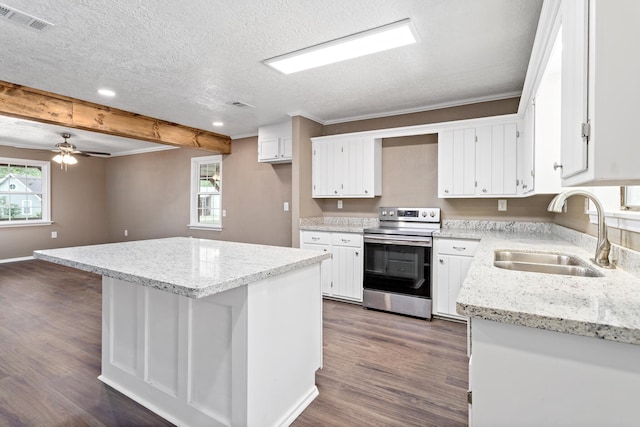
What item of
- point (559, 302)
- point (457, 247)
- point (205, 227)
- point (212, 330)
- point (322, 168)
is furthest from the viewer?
point (205, 227)

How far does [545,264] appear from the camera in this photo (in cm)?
186

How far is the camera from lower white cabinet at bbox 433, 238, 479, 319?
3.13 metres

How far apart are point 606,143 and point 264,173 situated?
15.6 ft

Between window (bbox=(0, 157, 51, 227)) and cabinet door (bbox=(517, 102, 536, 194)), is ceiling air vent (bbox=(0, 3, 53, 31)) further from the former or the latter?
window (bbox=(0, 157, 51, 227))

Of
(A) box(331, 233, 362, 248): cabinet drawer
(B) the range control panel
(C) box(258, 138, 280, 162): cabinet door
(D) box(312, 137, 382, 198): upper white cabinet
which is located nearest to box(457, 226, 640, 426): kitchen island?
(A) box(331, 233, 362, 248): cabinet drawer

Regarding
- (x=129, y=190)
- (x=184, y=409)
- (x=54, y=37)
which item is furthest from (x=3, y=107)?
(x=129, y=190)

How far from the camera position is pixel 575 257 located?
185cm

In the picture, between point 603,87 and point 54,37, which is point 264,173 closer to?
point 54,37

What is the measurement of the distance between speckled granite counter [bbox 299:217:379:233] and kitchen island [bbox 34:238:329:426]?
1.91 meters

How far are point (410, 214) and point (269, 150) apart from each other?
7.37 feet

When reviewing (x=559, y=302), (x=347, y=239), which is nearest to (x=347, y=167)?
(x=347, y=239)

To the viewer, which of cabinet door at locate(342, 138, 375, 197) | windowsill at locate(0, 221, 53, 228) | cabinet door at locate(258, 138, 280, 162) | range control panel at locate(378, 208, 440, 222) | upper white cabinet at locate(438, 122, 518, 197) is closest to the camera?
upper white cabinet at locate(438, 122, 518, 197)

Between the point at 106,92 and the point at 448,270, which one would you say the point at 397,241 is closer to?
the point at 448,270

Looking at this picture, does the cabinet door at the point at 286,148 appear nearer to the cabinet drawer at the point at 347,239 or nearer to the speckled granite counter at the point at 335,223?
the speckled granite counter at the point at 335,223
